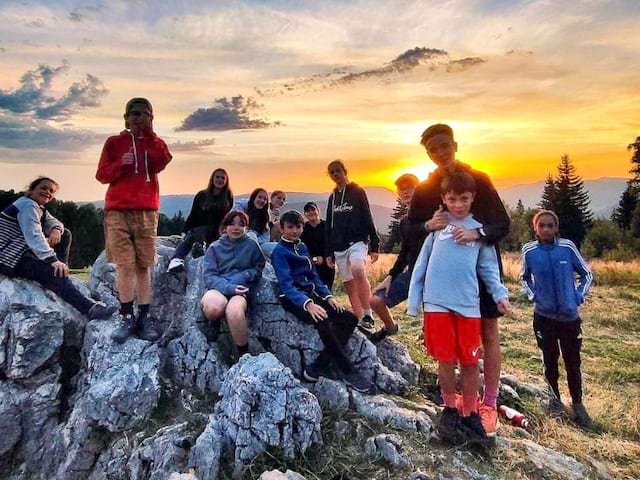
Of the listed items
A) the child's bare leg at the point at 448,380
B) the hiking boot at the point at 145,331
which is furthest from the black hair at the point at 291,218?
the child's bare leg at the point at 448,380

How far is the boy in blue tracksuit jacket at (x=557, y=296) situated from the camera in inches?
240

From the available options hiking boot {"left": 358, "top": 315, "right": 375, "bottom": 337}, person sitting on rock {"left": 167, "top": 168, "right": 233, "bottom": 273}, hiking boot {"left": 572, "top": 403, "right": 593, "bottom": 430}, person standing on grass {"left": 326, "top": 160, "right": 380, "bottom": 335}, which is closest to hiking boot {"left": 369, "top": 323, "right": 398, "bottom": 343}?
hiking boot {"left": 358, "top": 315, "right": 375, "bottom": 337}

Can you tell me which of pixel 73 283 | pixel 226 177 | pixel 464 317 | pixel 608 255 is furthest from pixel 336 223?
pixel 608 255

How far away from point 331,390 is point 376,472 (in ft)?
3.77

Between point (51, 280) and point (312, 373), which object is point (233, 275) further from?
point (51, 280)

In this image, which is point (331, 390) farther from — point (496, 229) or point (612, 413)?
point (612, 413)

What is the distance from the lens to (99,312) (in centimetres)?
638

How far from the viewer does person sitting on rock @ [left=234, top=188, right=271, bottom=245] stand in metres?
8.07

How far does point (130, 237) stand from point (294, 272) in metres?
1.97

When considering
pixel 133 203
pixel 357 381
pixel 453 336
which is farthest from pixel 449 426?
pixel 133 203

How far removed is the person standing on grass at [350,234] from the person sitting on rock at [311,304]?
1280mm

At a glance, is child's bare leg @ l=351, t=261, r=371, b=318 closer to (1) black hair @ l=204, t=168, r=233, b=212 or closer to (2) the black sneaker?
(1) black hair @ l=204, t=168, r=233, b=212

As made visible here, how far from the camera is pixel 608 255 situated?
95.4 feet

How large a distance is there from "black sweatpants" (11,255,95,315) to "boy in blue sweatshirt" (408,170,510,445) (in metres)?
4.29
